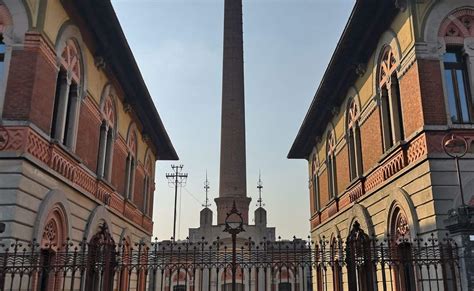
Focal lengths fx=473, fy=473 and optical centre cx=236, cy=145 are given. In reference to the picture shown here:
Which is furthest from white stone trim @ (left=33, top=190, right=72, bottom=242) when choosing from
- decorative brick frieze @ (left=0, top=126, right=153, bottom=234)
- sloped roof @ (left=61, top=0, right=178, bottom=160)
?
sloped roof @ (left=61, top=0, right=178, bottom=160)

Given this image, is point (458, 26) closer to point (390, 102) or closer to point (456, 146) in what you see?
point (390, 102)

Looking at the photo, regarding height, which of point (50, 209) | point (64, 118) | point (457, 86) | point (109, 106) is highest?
point (109, 106)

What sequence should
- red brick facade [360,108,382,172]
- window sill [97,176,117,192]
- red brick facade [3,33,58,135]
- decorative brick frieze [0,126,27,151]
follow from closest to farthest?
decorative brick frieze [0,126,27,151], red brick facade [3,33,58,135], red brick facade [360,108,382,172], window sill [97,176,117,192]

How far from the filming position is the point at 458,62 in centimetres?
1171

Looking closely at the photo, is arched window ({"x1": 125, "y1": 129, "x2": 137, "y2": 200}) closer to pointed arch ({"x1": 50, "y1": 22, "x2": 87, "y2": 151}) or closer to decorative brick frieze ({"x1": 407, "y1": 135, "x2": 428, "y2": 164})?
pointed arch ({"x1": 50, "y1": 22, "x2": 87, "y2": 151})

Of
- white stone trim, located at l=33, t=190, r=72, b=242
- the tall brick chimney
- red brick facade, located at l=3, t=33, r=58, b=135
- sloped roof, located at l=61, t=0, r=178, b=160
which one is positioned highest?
the tall brick chimney

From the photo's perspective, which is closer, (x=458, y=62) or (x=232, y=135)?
(x=458, y=62)

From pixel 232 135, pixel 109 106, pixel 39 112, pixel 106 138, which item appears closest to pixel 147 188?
pixel 109 106

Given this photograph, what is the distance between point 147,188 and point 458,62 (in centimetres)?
1667

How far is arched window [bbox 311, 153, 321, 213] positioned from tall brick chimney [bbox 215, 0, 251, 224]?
10260 mm

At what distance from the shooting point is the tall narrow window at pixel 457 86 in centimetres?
1131

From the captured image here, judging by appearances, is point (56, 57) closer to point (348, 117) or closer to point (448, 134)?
point (448, 134)

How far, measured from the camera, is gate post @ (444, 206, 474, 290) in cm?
777

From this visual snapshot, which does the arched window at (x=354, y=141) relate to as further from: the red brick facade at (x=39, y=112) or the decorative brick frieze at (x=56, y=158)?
the red brick facade at (x=39, y=112)
